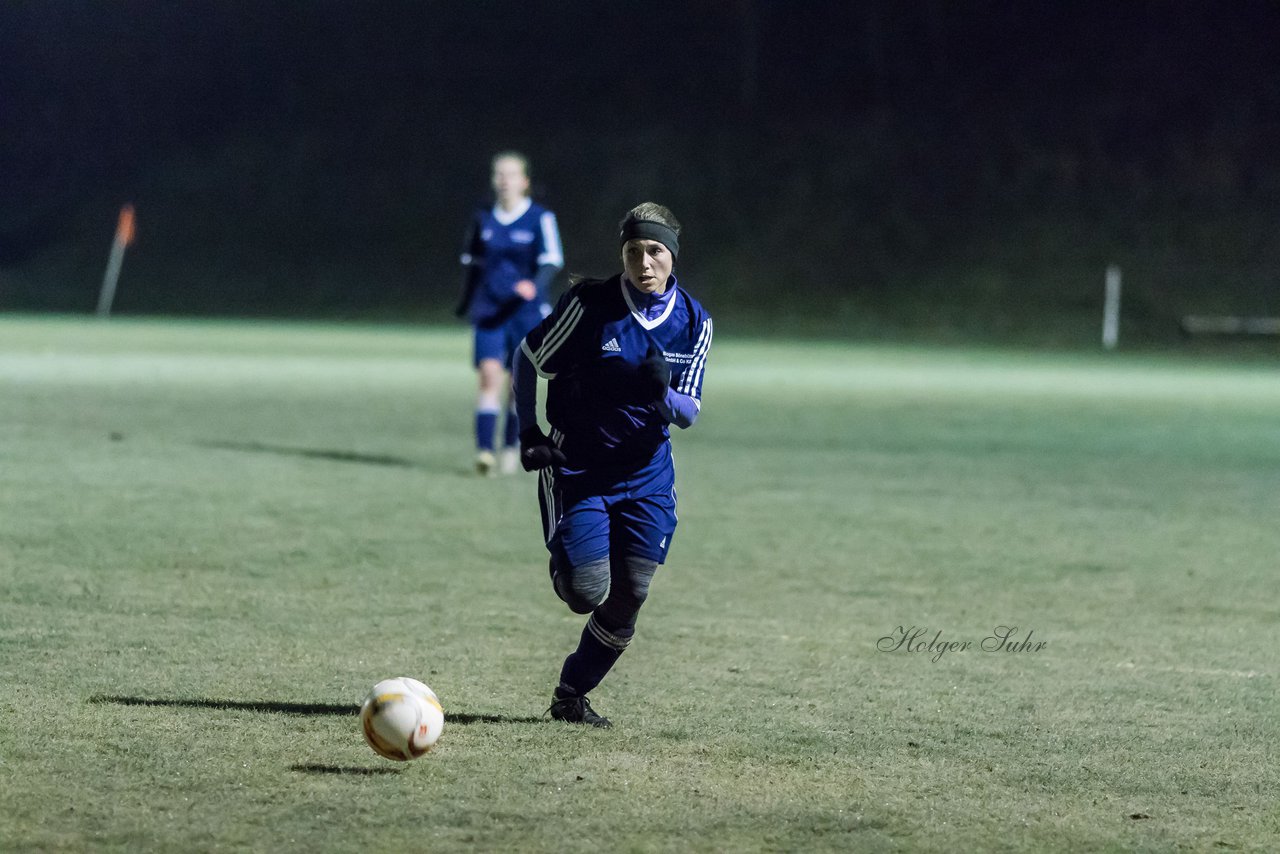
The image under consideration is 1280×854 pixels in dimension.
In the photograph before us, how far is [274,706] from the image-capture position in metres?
5.51

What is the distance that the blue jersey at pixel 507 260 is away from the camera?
493 inches

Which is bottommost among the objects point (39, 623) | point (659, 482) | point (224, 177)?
point (39, 623)

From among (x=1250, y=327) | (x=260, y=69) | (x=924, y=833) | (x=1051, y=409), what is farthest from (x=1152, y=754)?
(x=260, y=69)

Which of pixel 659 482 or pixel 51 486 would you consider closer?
pixel 659 482

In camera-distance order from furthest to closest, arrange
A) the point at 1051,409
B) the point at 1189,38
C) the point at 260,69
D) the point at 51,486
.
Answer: the point at 260,69, the point at 1189,38, the point at 1051,409, the point at 51,486

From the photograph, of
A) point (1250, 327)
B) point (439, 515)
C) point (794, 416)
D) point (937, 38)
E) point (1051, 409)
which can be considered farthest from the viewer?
point (937, 38)

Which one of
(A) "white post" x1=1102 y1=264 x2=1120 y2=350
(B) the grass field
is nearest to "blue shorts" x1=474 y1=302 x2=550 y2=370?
(B) the grass field

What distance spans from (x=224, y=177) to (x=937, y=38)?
2269cm

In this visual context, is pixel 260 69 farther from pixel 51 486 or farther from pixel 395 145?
pixel 51 486

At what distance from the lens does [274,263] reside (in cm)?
5122

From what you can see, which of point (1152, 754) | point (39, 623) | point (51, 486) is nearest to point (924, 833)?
point (1152, 754)

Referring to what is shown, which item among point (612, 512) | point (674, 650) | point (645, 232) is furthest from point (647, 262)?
point (674, 650)

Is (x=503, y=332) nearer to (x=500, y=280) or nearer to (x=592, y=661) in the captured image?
(x=500, y=280)

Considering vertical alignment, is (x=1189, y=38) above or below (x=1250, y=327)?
above
